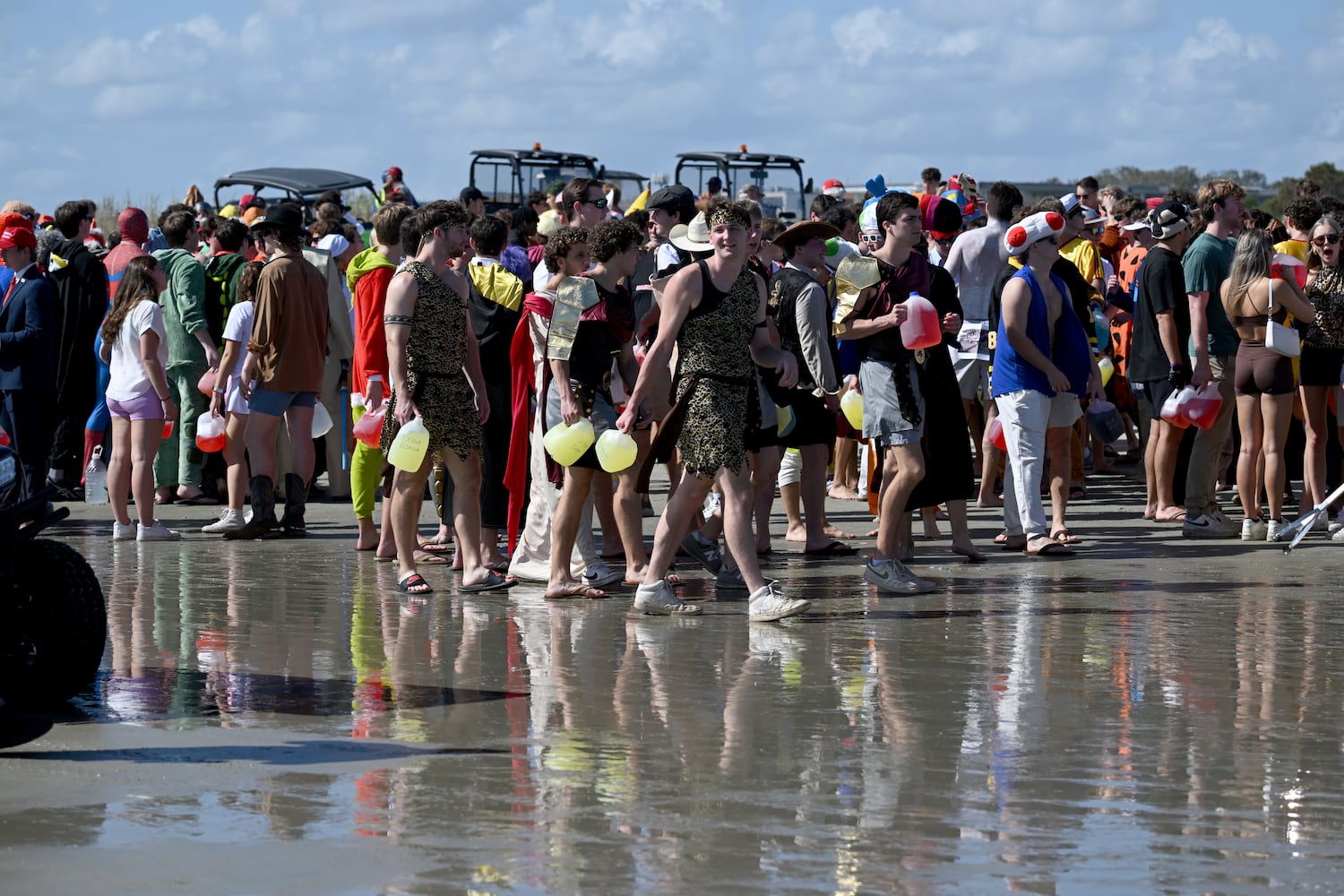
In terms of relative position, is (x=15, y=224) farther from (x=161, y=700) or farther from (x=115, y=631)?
(x=161, y=700)

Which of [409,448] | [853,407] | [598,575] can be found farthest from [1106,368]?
[409,448]

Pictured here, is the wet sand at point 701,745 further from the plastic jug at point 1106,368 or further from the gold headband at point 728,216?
the plastic jug at point 1106,368

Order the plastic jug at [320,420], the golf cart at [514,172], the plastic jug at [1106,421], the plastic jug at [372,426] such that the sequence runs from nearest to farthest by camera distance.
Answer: the plastic jug at [372,426]
the plastic jug at [320,420]
the plastic jug at [1106,421]
the golf cart at [514,172]

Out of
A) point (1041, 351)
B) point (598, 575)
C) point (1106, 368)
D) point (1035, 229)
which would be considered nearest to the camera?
point (598, 575)

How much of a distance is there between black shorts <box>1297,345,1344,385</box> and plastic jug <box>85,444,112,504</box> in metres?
8.12

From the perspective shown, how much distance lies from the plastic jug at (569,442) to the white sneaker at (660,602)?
0.75 metres

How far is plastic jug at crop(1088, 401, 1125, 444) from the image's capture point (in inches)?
572

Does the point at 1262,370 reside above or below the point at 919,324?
below

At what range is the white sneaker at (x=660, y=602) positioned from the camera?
8828mm

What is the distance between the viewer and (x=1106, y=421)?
14.7 meters

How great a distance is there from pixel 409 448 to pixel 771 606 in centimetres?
205

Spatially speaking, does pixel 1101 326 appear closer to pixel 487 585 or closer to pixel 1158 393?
pixel 1158 393

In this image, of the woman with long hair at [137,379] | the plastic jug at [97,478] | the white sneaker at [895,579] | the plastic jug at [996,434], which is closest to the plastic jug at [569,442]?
the white sneaker at [895,579]

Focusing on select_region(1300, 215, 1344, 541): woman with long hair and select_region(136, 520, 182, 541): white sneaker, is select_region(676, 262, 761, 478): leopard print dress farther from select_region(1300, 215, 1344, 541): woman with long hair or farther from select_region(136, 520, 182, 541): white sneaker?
select_region(136, 520, 182, 541): white sneaker
